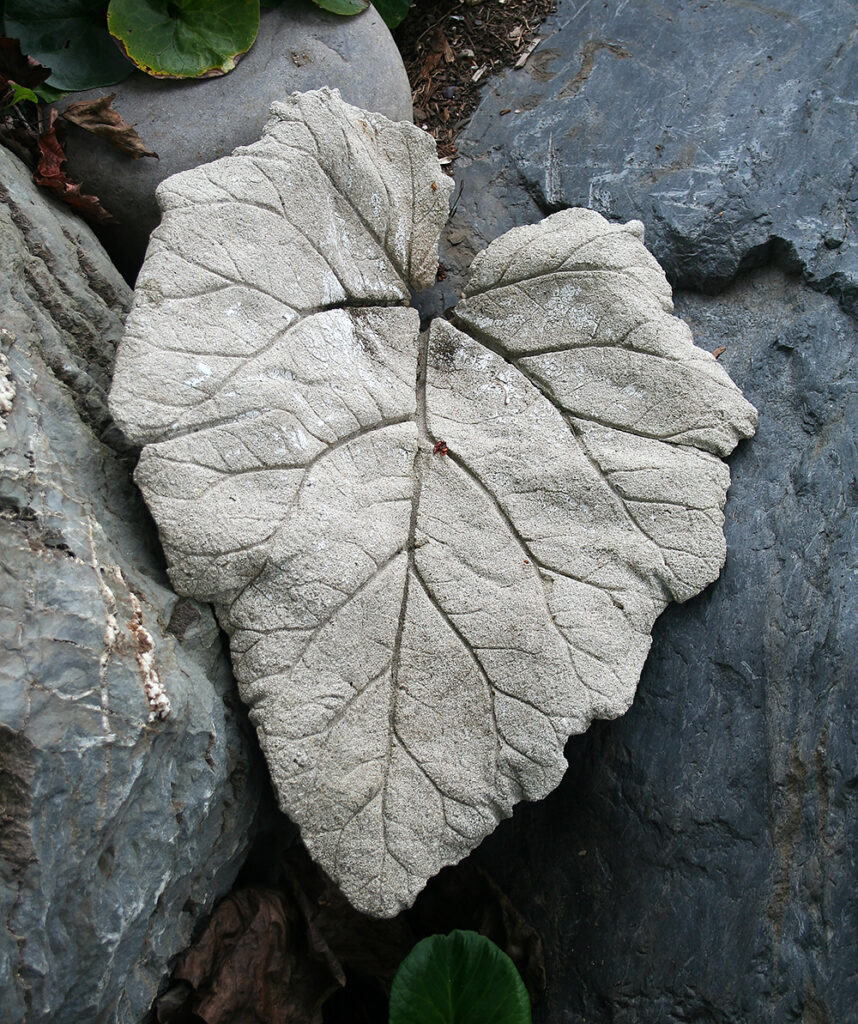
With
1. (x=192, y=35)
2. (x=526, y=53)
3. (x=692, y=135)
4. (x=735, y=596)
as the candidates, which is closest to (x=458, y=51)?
(x=526, y=53)

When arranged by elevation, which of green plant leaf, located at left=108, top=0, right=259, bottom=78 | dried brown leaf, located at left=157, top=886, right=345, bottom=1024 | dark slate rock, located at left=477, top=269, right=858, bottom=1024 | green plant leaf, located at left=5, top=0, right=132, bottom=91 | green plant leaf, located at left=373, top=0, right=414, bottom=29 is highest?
green plant leaf, located at left=373, top=0, right=414, bottom=29

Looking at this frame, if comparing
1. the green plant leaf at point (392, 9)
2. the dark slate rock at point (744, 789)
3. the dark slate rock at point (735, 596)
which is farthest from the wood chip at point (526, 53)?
the dark slate rock at point (744, 789)

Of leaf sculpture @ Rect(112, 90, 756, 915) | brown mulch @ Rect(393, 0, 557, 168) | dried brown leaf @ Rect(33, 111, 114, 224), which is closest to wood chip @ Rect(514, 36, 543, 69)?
brown mulch @ Rect(393, 0, 557, 168)

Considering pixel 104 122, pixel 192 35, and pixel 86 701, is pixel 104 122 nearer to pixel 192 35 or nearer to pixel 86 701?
pixel 192 35

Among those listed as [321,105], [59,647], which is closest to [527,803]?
[59,647]

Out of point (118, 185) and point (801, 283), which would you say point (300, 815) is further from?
point (801, 283)

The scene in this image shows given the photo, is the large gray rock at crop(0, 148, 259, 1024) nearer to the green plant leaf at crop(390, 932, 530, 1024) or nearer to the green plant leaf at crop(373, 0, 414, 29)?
the green plant leaf at crop(390, 932, 530, 1024)
